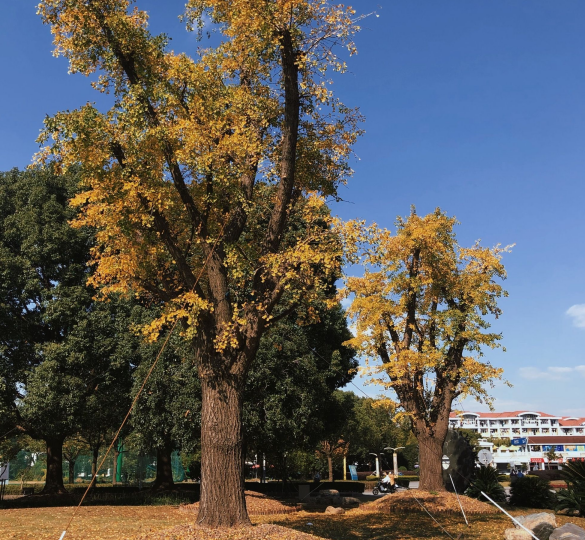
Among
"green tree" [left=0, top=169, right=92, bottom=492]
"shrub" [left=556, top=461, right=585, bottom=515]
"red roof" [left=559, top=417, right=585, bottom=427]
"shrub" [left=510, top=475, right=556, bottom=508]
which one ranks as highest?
"green tree" [left=0, top=169, right=92, bottom=492]

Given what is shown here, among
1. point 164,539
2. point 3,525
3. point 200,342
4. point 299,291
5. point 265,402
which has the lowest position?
point 3,525

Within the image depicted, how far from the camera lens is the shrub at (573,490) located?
15055mm

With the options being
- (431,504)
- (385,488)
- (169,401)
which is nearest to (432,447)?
(431,504)

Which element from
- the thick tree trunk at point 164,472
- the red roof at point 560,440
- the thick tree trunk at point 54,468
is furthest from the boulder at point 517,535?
the red roof at point 560,440

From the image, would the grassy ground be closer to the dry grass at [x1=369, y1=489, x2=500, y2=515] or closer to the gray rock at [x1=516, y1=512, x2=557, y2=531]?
the gray rock at [x1=516, y1=512, x2=557, y2=531]

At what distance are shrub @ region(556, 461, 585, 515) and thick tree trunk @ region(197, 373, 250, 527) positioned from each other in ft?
37.3

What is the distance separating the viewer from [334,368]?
20531mm

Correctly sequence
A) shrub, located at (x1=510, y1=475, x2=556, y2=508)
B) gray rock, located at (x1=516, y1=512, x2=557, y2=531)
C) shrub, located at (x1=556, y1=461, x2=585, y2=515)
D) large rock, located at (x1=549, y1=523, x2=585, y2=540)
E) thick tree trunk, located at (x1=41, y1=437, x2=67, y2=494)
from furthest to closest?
thick tree trunk, located at (x1=41, y1=437, x2=67, y2=494) → shrub, located at (x1=510, y1=475, x2=556, y2=508) → shrub, located at (x1=556, y1=461, x2=585, y2=515) → gray rock, located at (x1=516, y1=512, x2=557, y2=531) → large rock, located at (x1=549, y1=523, x2=585, y2=540)

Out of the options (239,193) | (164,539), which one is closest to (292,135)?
(239,193)

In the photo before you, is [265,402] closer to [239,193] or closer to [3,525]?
[3,525]

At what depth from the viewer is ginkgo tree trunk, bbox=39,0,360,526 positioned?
796 cm

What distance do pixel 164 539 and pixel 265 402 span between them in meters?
10.3

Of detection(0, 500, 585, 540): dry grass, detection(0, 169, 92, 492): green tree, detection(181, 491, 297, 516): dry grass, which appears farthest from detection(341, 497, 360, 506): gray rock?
detection(0, 169, 92, 492): green tree

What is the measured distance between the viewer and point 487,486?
18.2 meters
